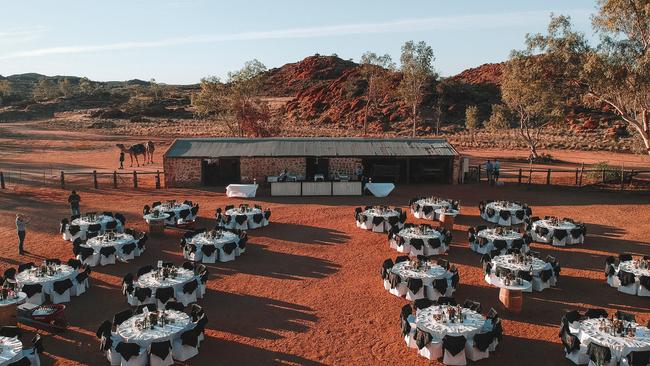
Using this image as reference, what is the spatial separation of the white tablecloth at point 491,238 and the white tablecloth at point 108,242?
39.5 feet

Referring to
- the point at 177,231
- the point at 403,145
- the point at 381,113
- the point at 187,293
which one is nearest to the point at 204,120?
the point at 381,113

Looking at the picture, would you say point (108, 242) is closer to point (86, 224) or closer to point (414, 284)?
point (86, 224)

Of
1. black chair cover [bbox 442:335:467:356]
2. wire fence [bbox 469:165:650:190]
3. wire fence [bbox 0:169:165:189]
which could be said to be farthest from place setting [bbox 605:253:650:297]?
wire fence [bbox 0:169:165:189]

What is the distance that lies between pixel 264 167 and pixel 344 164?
4.84 meters

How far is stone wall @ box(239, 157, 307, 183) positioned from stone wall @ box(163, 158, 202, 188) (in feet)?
8.62

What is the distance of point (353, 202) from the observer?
84.8ft

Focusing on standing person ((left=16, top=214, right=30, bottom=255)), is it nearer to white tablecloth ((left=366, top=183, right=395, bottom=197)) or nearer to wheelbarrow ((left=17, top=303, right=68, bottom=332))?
wheelbarrow ((left=17, top=303, right=68, bottom=332))

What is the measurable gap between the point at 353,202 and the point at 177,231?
9.42 m

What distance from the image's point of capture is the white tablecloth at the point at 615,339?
9.70 m

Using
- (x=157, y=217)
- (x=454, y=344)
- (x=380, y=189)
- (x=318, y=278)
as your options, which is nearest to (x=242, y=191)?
(x=157, y=217)

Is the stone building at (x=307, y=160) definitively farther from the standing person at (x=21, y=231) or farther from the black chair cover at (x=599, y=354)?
the black chair cover at (x=599, y=354)

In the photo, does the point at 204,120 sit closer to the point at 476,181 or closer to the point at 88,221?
the point at 476,181

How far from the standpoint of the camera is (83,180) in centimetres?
3098

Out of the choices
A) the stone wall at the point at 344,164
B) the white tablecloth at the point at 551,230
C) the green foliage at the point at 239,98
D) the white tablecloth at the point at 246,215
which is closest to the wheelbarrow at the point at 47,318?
the white tablecloth at the point at 246,215
